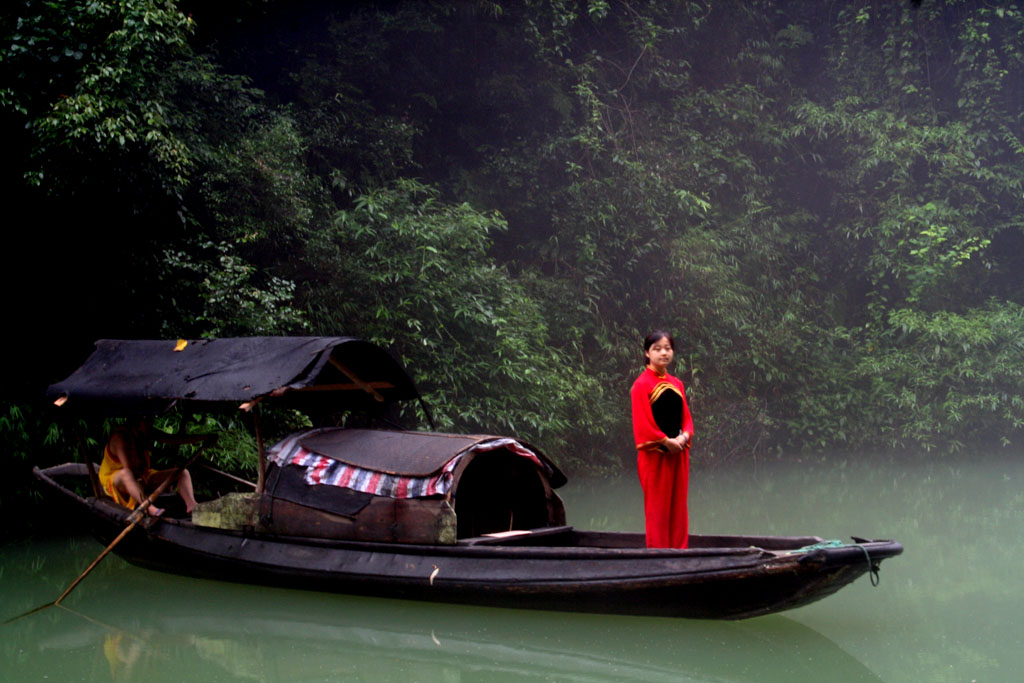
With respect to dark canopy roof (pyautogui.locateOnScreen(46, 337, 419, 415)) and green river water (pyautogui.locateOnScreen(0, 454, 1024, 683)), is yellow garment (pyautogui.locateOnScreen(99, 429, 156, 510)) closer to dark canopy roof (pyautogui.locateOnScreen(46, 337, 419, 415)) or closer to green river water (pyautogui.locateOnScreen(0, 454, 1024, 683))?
dark canopy roof (pyautogui.locateOnScreen(46, 337, 419, 415))

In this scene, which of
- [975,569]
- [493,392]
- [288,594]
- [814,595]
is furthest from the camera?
[493,392]

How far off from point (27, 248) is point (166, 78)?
Answer: 2.11 m

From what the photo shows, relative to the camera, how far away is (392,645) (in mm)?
4074

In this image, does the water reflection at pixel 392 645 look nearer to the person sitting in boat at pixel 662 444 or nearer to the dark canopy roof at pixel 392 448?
the person sitting in boat at pixel 662 444

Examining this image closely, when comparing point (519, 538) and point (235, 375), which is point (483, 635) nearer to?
point (519, 538)

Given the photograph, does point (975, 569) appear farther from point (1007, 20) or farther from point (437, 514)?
point (1007, 20)

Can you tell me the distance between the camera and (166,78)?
803cm

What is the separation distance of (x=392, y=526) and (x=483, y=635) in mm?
731

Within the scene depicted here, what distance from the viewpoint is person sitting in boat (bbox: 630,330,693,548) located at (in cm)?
419

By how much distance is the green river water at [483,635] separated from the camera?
12.0ft

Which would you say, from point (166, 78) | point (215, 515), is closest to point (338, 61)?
point (166, 78)

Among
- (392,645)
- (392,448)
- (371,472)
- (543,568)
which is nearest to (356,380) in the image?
(392,448)

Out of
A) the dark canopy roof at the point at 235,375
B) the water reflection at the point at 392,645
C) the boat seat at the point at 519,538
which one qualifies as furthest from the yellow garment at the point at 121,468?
the boat seat at the point at 519,538

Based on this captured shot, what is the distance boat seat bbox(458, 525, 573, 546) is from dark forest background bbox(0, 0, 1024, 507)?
371 centimetres
